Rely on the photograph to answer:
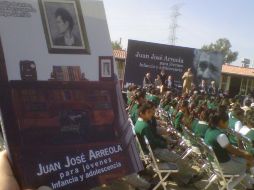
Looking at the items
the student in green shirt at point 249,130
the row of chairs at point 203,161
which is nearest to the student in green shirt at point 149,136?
the row of chairs at point 203,161

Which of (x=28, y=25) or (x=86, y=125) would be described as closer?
(x=28, y=25)

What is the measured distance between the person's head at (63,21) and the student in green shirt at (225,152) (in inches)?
180

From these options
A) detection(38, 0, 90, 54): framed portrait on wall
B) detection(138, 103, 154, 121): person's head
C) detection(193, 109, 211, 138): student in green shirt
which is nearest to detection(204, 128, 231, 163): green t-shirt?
detection(138, 103, 154, 121): person's head

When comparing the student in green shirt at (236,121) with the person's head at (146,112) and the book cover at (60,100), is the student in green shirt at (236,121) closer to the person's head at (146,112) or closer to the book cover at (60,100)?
the person's head at (146,112)

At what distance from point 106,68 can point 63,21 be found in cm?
30

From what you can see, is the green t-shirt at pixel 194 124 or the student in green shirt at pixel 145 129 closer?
the student in green shirt at pixel 145 129

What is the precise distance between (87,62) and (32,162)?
503 mm

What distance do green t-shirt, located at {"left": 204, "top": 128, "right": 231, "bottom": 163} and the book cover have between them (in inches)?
169

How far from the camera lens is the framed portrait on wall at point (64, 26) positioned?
5.44 ft

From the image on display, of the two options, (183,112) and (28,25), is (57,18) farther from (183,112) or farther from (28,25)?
(183,112)

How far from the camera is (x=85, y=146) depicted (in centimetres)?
173

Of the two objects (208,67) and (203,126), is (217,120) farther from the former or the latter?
(208,67)

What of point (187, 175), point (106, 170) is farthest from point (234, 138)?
point (106, 170)

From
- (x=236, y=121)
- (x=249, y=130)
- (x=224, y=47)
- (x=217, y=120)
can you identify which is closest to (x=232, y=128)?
(x=236, y=121)
